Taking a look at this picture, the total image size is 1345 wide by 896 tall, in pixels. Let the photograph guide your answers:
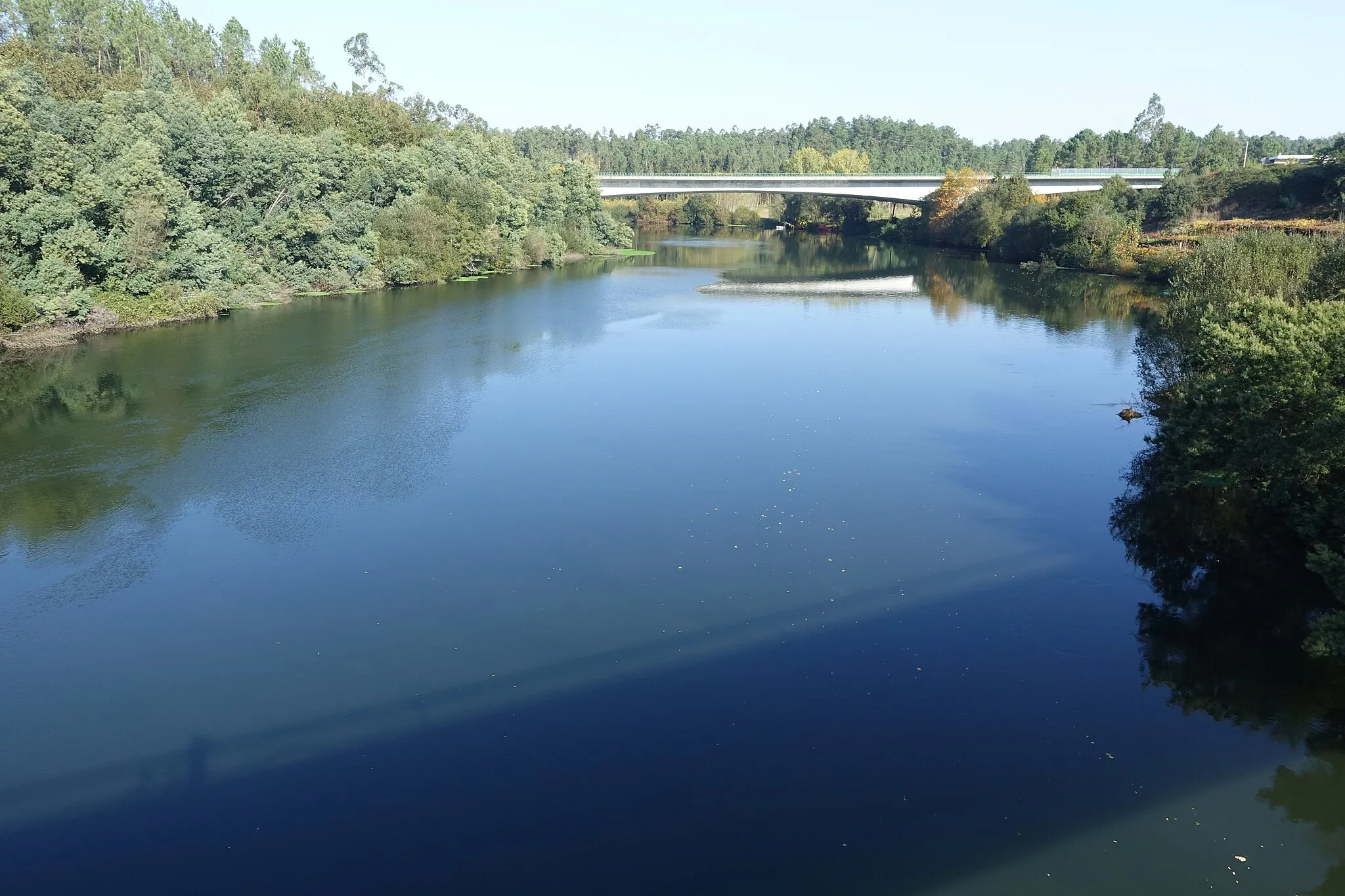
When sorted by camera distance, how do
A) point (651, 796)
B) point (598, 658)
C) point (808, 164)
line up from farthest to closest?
point (808, 164) → point (598, 658) → point (651, 796)

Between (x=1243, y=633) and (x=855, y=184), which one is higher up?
(x=855, y=184)

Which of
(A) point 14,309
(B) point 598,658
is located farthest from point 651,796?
(A) point 14,309

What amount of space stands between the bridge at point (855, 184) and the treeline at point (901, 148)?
568 cm

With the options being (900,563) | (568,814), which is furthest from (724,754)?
(900,563)

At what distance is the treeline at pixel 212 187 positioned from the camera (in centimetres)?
3800

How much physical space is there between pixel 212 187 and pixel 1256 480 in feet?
155

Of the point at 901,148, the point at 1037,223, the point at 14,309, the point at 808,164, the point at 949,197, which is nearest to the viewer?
the point at 14,309

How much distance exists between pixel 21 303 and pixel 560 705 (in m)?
34.0

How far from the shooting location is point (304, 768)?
1281 cm

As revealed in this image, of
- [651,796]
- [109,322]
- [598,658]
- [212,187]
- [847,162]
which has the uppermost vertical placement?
[847,162]

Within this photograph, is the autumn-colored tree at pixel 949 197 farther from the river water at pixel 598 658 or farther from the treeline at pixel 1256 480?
the treeline at pixel 1256 480

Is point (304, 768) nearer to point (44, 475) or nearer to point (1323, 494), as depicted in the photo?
point (44, 475)

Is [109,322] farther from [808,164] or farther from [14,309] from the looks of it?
[808,164]

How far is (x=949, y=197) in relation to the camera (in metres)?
91.4
